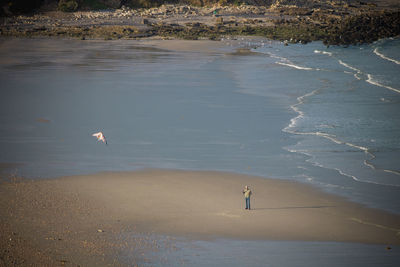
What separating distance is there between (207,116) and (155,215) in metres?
11.2

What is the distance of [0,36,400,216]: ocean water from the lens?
18394 mm

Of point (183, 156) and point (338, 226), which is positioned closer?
point (338, 226)

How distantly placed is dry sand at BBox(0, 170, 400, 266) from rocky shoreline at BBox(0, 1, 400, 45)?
39.0 metres

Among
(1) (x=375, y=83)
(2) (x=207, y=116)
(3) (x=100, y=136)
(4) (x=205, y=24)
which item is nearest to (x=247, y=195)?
(3) (x=100, y=136)

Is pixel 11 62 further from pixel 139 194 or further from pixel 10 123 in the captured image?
pixel 139 194

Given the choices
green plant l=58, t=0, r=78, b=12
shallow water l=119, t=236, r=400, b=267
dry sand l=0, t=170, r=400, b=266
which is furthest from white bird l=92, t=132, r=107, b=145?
green plant l=58, t=0, r=78, b=12

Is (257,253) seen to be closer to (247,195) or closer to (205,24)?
(247,195)

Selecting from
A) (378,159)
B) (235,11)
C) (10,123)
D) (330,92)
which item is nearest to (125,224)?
(378,159)

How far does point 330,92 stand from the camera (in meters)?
32.0

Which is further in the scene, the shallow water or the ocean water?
the ocean water

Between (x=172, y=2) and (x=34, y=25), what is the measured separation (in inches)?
809

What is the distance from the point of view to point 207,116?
→ 24.9m

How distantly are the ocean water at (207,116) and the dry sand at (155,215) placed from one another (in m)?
1.07

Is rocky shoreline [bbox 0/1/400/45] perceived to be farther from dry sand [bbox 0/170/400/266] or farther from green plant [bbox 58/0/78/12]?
dry sand [bbox 0/170/400/266]
